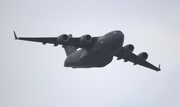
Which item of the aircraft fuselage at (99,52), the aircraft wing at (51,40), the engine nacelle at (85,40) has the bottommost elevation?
the aircraft fuselage at (99,52)

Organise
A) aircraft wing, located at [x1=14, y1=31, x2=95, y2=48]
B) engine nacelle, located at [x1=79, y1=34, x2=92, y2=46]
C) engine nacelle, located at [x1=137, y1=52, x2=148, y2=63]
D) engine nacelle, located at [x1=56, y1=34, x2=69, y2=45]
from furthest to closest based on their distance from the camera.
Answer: engine nacelle, located at [x1=137, y1=52, x2=148, y2=63]
aircraft wing, located at [x1=14, y1=31, x2=95, y2=48]
engine nacelle, located at [x1=79, y1=34, x2=92, y2=46]
engine nacelle, located at [x1=56, y1=34, x2=69, y2=45]

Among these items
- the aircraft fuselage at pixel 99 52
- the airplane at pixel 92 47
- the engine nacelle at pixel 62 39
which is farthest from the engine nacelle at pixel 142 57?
the engine nacelle at pixel 62 39

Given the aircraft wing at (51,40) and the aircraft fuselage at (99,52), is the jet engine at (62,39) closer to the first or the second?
the aircraft wing at (51,40)

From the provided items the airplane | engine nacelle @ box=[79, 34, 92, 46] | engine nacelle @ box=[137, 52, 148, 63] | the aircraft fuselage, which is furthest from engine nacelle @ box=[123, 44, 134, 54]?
engine nacelle @ box=[79, 34, 92, 46]

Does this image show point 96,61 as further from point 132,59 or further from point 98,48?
point 132,59

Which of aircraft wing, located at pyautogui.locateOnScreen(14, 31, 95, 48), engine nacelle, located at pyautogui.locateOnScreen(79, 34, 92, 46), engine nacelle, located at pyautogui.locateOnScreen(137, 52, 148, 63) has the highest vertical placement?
aircraft wing, located at pyautogui.locateOnScreen(14, 31, 95, 48)

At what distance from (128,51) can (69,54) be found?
8133 mm

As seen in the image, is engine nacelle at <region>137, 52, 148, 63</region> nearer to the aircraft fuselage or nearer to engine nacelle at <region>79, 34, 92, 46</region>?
the aircraft fuselage

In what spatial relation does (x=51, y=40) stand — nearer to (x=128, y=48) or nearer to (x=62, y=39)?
(x=62, y=39)

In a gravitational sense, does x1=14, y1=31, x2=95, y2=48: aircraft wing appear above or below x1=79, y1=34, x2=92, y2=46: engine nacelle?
above

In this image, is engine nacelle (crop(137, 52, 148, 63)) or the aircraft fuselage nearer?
the aircraft fuselage

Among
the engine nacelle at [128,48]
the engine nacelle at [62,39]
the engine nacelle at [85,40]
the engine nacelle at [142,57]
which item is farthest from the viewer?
the engine nacelle at [142,57]

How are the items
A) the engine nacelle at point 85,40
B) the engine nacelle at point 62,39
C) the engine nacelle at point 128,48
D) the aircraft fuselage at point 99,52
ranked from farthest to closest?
the engine nacelle at point 128,48
the engine nacelle at point 85,40
the engine nacelle at point 62,39
the aircraft fuselage at point 99,52

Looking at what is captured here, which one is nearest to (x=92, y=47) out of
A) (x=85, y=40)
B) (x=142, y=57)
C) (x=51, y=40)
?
(x=85, y=40)
